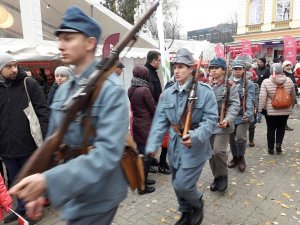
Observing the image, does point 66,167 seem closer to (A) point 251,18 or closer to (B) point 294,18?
(B) point 294,18

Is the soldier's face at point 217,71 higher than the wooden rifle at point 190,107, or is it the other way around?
the soldier's face at point 217,71

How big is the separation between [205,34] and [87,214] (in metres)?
65.2

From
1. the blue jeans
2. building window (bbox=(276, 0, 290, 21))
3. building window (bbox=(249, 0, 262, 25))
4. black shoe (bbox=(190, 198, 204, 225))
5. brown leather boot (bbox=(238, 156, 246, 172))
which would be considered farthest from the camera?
building window (bbox=(249, 0, 262, 25))

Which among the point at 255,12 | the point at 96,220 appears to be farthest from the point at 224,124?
the point at 255,12

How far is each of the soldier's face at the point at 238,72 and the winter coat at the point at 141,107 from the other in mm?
1722

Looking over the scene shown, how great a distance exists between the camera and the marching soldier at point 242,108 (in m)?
5.61

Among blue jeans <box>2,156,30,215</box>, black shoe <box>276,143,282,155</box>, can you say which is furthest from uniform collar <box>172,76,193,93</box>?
black shoe <box>276,143,282,155</box>

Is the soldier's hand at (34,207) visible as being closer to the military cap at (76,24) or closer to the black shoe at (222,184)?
the military cap at (76,24)

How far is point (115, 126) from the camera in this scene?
5.24 ft

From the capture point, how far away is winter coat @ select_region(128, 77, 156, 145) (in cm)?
484

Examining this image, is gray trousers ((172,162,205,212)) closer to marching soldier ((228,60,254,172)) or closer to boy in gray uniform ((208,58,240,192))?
boy in gray uniform ((208,58,240,192))

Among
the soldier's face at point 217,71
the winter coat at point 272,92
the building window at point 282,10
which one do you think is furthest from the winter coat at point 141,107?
the building window at point 282,10

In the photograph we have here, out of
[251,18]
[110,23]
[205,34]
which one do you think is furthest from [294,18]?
[205,34]

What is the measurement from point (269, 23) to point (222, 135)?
29.0 meters
